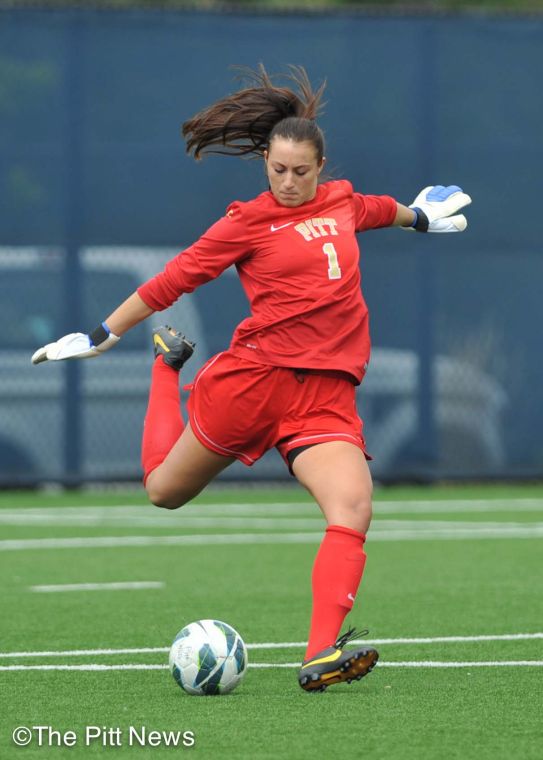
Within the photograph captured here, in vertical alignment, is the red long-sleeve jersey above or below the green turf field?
above

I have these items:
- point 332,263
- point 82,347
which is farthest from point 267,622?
point 332,263

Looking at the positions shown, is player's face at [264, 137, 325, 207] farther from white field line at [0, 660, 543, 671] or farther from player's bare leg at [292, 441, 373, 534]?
white field line at [0, 660, 543, 671]

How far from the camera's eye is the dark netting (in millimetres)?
14195

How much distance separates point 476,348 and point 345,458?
8.47 m

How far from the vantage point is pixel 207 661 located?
6.04 metres

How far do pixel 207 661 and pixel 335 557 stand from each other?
58cm

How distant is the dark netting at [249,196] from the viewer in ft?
46.6

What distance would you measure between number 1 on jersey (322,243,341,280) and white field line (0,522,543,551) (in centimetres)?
490

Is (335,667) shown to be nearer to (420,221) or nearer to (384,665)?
(384,665)

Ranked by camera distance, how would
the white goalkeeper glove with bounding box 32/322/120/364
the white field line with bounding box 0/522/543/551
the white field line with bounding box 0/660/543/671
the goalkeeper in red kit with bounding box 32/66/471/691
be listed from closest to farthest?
1. the goalkeeper in red kit with bounding box 32/66/471/691
2. the white field line with bounding box 0/660/543/671
3. the white goalkeeper glove with bounding box 32/322/120/364
4. the white field line with bounding box 0/522/543/551

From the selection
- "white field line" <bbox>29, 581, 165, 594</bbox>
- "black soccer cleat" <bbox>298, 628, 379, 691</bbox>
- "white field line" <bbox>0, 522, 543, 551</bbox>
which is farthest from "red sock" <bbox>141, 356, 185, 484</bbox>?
"white field line" <bbox>0, 522, 543, 551</bbox>

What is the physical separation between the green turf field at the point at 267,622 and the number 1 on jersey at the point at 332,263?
1.49m

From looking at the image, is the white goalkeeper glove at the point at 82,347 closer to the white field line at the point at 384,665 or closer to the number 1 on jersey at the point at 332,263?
the number 1 on jersey at the point at 332,263

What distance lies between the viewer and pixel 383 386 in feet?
47.5
